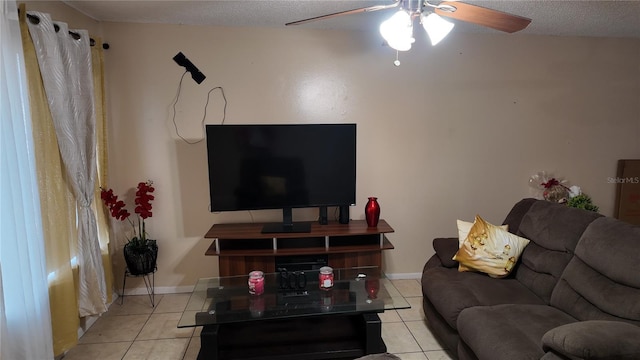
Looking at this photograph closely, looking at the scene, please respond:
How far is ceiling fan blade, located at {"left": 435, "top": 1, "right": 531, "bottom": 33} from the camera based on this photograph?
70.6 inches

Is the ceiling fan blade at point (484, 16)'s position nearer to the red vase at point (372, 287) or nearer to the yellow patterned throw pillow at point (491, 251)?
the yellow patterned throw pillow at point (491, 251)

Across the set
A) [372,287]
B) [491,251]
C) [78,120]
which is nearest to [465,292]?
[491,251]

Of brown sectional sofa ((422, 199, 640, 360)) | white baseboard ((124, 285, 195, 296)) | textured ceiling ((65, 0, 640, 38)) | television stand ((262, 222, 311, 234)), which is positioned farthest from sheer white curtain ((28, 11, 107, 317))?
brown sectional sofa ((422, 199, 640, 360))

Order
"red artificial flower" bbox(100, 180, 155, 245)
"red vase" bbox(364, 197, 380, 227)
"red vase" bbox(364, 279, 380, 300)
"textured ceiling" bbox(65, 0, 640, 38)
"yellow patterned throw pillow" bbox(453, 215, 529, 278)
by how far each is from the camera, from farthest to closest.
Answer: "red vase" bbox(364, 197, 380, 227) → "red artificial flower" bbox(100, 180, 155, 245) → "textured ceiling" bbox(65, 0, 640, 38) → "yellow patterned throw pillow" bbox(453, 215, 529, 278) → "red vase" bbox(364, 279, 380, 300)

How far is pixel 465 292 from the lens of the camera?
226 cm

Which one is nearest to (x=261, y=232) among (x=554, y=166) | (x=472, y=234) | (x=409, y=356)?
(x=409, y=356)

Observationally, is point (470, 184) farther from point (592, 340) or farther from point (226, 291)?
point (226, 291)

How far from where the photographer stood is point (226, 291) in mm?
2441

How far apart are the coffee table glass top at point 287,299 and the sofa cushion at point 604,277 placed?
3.01 ft

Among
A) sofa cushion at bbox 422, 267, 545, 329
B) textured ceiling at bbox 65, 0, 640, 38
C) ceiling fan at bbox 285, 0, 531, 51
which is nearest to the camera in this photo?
ceiling fan at bbox 285, 0, 531, 51

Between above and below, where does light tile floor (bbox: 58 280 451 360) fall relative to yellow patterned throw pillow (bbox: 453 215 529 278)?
below

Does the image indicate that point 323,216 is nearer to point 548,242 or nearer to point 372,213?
point 372,213

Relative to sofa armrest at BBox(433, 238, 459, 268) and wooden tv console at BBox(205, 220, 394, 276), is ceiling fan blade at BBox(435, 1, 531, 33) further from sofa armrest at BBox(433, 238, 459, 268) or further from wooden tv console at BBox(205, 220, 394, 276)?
wooden tv console at BBox(205, 220, 394, 276)

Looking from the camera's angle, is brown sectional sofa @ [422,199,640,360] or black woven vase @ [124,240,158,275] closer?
brown sectional sofa @ [422,199,640,360]
